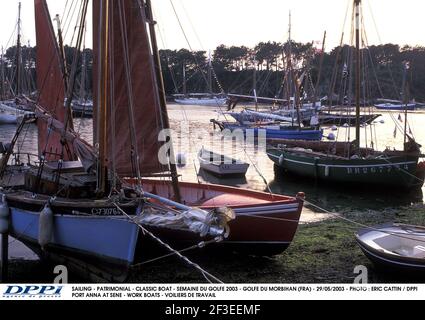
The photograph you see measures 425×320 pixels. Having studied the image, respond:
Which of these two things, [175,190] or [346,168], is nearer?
[175,190]

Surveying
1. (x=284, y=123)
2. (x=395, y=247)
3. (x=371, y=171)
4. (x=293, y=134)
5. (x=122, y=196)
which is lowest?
(x=371, y=171)

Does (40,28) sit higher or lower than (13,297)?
higher

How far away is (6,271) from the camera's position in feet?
43.9

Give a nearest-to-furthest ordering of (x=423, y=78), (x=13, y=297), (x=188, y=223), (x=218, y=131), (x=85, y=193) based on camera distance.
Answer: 1. (x=13, y=297)
2. (x=188, y=223)
3. (x=85, y=193)
4. (x=218, y=131)
5. (x=423, y=78)

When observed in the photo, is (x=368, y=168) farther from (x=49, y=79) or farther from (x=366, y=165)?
(x=49, y=79)

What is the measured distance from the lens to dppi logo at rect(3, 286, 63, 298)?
7.50m

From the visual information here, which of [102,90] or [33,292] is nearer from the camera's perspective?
[33,292]

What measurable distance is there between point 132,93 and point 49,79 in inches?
211

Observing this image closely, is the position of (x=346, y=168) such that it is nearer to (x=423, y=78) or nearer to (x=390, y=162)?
(x=390, y=162)

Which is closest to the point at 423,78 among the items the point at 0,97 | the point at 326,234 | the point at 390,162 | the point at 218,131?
the point at 218,131

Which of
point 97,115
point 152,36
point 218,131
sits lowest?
point 218,131

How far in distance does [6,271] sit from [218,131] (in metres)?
56.3

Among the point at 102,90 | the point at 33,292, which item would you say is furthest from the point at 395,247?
the point at 33,292

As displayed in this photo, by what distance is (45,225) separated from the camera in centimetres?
1270
